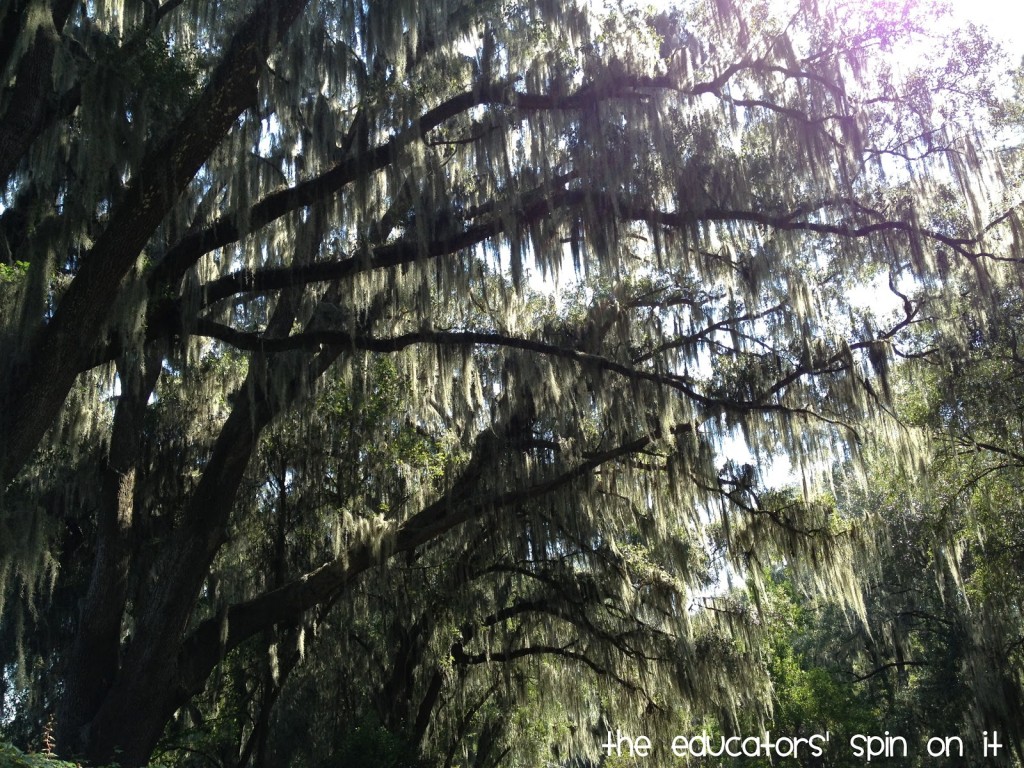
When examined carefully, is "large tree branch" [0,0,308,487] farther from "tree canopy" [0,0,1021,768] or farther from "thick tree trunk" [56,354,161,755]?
"thick tree trunk" [56,354,161,755]

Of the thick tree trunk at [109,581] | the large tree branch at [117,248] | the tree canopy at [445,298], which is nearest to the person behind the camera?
the large tree branch at [117,248]

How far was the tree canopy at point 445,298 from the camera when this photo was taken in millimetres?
6246

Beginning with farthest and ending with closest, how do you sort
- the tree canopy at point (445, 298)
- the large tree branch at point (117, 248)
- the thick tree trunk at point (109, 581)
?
the thick tree trunk at point (109, 581)
the tree canopy at point (445, 298)
the large tree branch at point (117, 248)

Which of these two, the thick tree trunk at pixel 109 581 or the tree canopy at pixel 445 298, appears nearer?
the tree canopy at pixel 445 298

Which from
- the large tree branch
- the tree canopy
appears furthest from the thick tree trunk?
the large tree branch

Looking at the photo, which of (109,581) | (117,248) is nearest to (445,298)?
(117,248)

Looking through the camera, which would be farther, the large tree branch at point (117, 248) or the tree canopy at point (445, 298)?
the tree canopy at point (445, 298)

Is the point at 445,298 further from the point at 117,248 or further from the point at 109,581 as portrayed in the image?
the point at 109,581

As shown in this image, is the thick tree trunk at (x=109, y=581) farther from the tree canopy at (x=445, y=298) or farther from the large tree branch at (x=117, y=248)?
the large tree branch at (x=117, y=248)

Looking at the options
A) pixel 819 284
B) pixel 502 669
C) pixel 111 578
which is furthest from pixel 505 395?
pixel 502 669

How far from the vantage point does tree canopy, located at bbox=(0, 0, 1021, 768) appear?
6.25m

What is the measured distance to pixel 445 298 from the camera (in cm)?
744

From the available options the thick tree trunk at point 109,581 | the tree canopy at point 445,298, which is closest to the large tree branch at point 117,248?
the tree canopy at point 445,298

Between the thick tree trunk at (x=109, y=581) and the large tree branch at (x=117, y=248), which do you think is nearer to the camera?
the large tree branch at (x=117, y=248)
